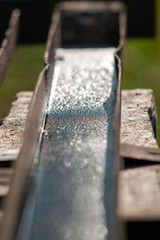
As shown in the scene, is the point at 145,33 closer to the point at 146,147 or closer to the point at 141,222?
the point at 146,147

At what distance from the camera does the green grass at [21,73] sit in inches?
272

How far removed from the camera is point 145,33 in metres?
8.73

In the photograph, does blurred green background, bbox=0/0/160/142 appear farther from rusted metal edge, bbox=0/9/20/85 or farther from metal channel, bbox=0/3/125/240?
metal channel, bbox=0/3/125/240

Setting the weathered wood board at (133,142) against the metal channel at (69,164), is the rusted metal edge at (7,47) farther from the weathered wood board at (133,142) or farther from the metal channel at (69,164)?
the metal channel at (69,164)

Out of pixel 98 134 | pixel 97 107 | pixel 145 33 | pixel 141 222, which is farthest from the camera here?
pixel 145 33

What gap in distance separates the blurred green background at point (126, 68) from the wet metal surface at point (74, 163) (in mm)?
1891

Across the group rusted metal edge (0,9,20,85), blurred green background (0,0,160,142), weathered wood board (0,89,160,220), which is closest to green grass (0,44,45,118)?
blurred green background (0,0,160,142)

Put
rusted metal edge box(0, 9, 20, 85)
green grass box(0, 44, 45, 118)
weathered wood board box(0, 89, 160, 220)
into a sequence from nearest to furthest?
weathered wood board box(0, 89, 160, 220), rusted metal edge box(0, 9, 20, 85), green grass box(0, 44, 45, 118)

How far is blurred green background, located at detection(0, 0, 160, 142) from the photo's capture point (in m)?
7.00

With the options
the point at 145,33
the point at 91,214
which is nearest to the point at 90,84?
the point at 91,214

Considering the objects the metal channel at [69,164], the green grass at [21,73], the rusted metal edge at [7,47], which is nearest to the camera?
the metal channel at [69,164]

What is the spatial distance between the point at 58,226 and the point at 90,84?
2062 mm

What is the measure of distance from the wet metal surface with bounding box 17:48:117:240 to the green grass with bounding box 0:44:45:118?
6.57 feet

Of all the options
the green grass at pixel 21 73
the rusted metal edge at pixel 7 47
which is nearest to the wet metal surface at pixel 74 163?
the rusted metal edge at pixel 7 47
